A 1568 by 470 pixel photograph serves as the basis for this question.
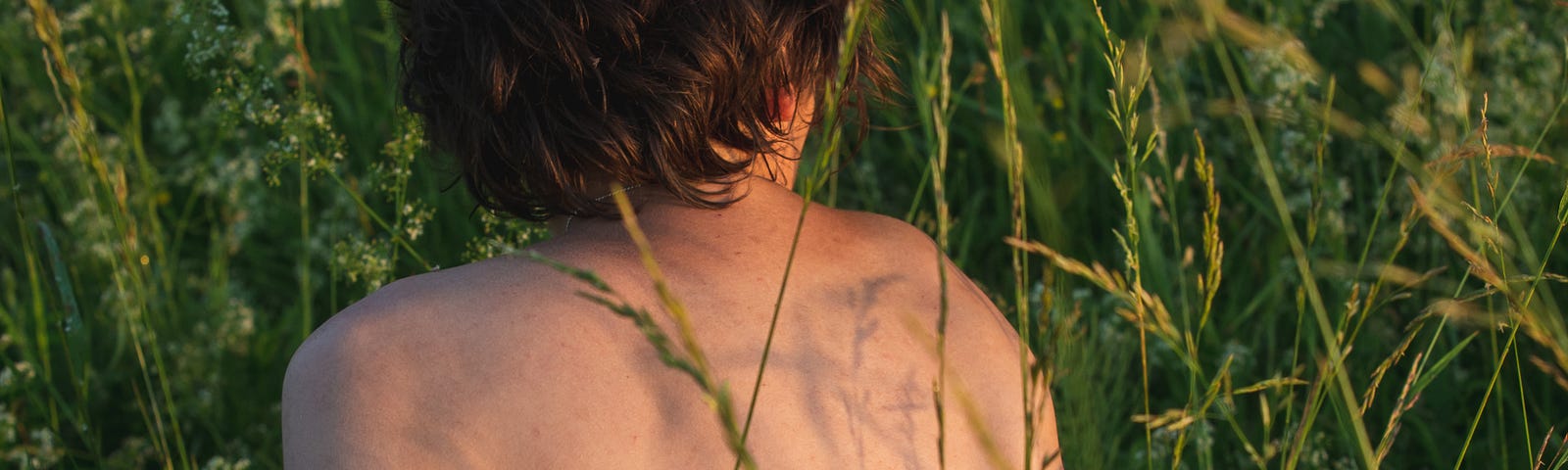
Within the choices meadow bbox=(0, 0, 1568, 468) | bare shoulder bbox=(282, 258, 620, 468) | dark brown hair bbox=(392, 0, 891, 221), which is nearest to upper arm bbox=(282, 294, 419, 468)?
bare shoulder bbox=(282, 258, 620, 468)

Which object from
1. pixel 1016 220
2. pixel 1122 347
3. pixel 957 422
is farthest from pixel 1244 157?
pixel 1016 220

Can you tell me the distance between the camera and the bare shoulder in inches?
54.8

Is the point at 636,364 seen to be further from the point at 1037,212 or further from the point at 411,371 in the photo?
the point at 1037,212

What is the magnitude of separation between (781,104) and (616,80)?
0.22m

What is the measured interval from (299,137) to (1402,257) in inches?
85.4

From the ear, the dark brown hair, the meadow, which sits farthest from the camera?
the meadow

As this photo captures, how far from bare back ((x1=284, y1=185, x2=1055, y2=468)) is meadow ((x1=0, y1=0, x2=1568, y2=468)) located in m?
0.32

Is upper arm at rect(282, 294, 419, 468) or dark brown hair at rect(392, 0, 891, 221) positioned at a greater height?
dark brown hair at rect(392, 0, 891, 221)

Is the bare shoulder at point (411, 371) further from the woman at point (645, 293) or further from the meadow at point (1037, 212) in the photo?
the meadow at point (1037, 212)

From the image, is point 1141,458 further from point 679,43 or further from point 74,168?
point 74,168

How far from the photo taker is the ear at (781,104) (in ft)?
5.45

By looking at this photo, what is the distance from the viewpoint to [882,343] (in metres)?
1.52

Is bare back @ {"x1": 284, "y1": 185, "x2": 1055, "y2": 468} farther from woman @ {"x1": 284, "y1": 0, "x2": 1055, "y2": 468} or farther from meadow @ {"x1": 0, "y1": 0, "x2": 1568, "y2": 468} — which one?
meadow @ {"x1": 0, "y1": 0, "x2": 1568, "y2": 468}

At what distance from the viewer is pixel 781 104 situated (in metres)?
1.68
